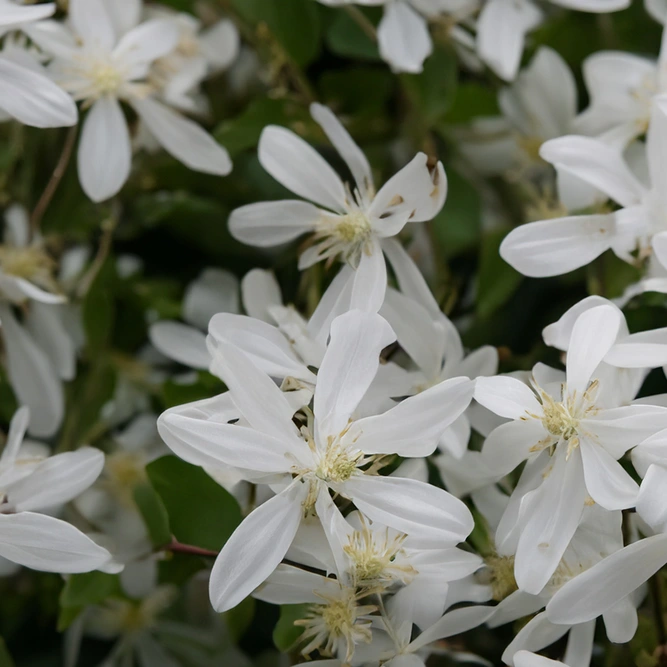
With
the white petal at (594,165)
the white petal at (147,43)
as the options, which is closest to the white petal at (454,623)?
the white petal at (594,165)

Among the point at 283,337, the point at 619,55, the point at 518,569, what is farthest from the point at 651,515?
the point at 619,55

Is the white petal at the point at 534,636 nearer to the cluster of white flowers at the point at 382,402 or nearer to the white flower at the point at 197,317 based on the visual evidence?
the cluster of white flowers at the point at 382,402

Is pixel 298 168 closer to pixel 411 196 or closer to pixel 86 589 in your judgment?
pixel 411 196

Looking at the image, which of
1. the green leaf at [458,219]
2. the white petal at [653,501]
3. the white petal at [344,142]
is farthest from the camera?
the green leaf at [458,219]

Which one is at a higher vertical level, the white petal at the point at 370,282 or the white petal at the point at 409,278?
the white petal at the point at 370,282

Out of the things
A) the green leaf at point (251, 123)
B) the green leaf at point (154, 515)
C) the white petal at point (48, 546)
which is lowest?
the green leaf at point (154, 515)

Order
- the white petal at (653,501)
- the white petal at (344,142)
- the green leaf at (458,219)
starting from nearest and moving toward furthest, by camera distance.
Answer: the white petal at (653,501) → the white petal at (344,142) → the green leaf at (458,219)

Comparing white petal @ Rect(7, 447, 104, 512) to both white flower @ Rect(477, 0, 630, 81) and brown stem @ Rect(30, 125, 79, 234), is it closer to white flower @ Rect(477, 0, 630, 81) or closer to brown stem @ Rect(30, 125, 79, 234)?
brown stem @ Rect(30, 125, 79, 234)
